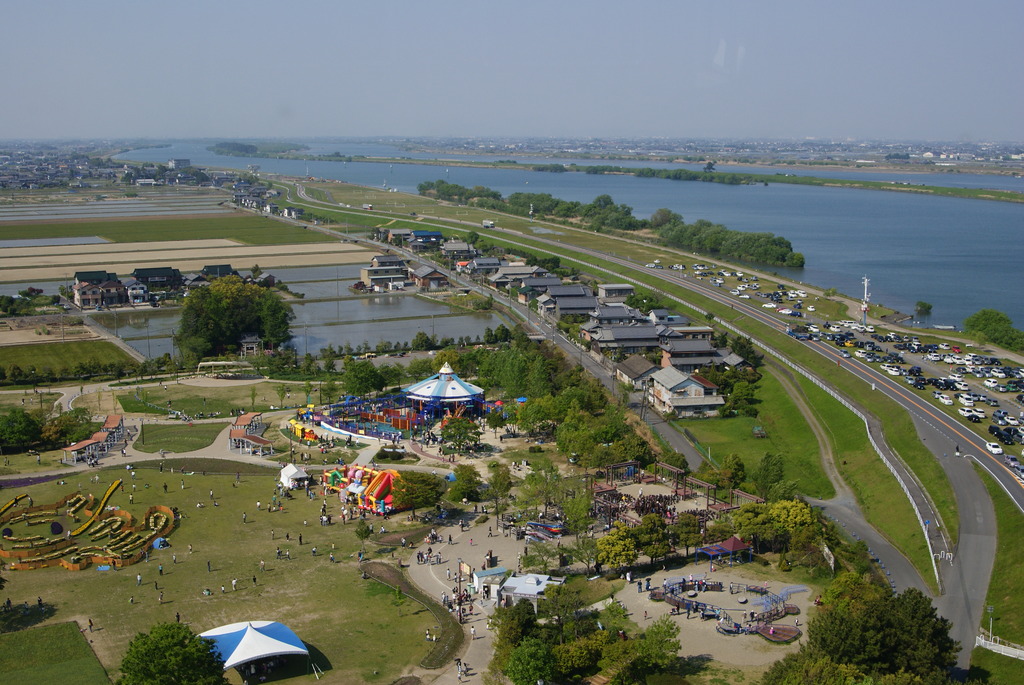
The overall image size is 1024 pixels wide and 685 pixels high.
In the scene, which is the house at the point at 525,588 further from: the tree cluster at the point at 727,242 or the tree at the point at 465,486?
the tree cluster at the point at 727,242

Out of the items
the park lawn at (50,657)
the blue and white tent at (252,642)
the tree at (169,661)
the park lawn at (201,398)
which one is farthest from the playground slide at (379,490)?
the park lawn at (201,398)

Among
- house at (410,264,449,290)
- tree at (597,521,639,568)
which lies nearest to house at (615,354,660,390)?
tree at (597,521,639,568)

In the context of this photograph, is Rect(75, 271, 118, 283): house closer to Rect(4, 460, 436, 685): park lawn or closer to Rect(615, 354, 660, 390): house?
Rect(4, 460, 436, 685): park lawn

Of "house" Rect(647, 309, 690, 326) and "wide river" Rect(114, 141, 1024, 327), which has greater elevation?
"wide river" Rect(114, 141, 1024, 327)

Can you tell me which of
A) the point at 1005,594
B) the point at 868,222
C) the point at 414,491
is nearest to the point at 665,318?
the point at 414,491

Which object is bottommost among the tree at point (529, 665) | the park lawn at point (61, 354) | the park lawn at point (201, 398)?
the park lawn at point (61, 354)

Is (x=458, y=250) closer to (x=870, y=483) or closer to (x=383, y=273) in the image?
(x=383, y=273)
